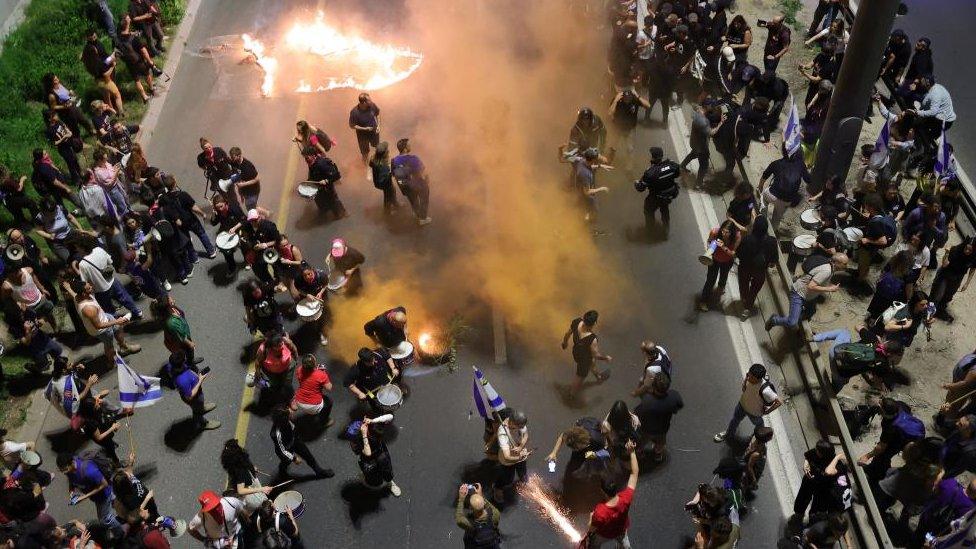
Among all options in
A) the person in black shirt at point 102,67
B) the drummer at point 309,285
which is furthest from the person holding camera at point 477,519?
the person in black shirt at point 102,67

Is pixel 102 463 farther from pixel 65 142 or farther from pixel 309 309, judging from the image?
pixel 65 142

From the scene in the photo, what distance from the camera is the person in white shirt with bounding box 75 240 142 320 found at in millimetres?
10938

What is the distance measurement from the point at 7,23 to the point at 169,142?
6118mm

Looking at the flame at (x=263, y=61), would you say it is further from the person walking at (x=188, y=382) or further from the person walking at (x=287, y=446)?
the person walking at (x=287, y=446)

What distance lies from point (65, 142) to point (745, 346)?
11789 mm

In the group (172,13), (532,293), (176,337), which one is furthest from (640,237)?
(172,13)

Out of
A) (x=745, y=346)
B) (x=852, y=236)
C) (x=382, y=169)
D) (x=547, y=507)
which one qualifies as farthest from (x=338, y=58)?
(x=547, y=507)

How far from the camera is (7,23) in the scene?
59.8ft

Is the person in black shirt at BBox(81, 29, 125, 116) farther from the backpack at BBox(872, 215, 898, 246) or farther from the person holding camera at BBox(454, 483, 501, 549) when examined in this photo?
the backpack at BBox(872, 215, 898, 246)

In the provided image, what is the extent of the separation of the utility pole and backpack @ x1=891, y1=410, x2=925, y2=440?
5.38 m

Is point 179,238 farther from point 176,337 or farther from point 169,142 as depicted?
point 169,142

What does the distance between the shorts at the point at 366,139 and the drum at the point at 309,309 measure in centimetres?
416

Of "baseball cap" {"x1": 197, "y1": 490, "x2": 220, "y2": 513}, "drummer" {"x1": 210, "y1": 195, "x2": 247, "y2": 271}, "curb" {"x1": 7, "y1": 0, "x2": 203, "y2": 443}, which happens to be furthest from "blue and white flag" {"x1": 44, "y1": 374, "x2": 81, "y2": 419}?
"drummer" {"x1": 210, "y1": 195, "x2": 247, "y2": 271}

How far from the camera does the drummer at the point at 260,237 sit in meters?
11.5
